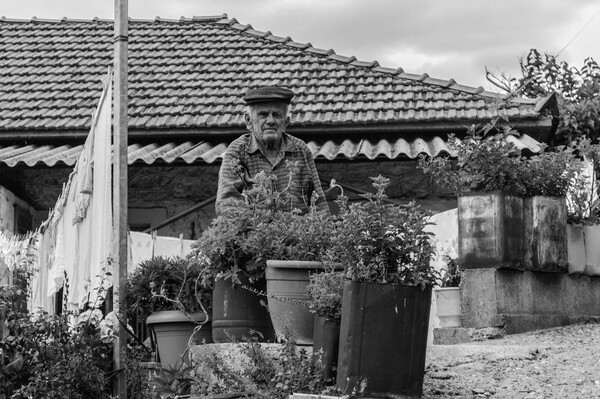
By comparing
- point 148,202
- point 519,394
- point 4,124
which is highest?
point 4,124

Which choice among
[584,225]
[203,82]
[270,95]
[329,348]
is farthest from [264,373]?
[203,82]

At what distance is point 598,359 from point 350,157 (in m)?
4.61

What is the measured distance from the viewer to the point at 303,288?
5848 mm

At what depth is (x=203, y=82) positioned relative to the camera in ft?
41.7

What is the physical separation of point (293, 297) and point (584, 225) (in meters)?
3.19

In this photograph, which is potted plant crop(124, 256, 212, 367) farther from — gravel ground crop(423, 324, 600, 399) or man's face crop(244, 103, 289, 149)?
gravel ground crop(423, 324, 600, 399)

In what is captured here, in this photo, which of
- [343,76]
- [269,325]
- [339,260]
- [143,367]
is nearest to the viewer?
[339,260]

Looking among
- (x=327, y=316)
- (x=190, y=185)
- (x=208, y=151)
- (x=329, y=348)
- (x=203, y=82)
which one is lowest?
(x=329, y=348)

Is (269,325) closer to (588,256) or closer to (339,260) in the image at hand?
(339,260)

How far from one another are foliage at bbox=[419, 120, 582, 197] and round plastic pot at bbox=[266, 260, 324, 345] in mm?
2108

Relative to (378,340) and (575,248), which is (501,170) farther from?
(378,340)

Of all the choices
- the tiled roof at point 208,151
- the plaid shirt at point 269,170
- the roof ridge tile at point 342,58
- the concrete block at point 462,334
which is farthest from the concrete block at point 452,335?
the roof ridge tile at point 342,58

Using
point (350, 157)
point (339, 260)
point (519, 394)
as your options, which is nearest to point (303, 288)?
point (339, 260)

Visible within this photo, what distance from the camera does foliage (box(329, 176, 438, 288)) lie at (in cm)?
538
